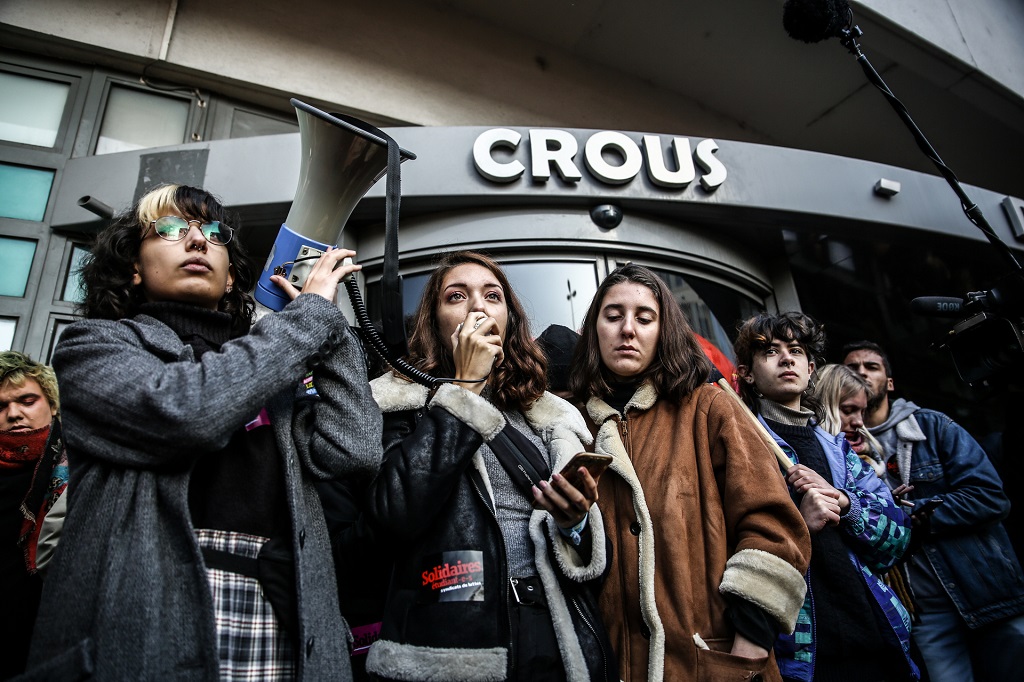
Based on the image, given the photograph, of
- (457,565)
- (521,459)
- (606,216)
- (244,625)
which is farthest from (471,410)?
(606,216)

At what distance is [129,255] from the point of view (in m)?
1.78

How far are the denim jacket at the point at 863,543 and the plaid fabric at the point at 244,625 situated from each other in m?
1.69

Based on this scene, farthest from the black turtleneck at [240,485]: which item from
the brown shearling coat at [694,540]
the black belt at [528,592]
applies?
the brown shearling coat at [694,540]

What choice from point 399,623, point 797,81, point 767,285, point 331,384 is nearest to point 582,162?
point 767,285

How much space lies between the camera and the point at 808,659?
214 cm

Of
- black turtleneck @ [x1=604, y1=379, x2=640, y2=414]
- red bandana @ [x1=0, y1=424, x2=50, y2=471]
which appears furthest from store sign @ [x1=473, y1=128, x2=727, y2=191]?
red bandana @ [x1=0, y1=424, x2=50, y2=471]

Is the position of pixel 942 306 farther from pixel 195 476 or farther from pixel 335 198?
pixel 195 476

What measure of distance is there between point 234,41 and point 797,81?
6440mm

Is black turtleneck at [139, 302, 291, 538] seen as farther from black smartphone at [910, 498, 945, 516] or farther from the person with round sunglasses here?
black smartphone at [910, 498, 945, 516]

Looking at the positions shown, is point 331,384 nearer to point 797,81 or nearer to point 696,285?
point 696,285

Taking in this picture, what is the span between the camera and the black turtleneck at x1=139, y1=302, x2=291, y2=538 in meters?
1.46

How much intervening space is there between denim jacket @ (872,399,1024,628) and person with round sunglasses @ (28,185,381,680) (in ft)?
9.69

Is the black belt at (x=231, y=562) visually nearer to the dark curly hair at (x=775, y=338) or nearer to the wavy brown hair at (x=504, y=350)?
the wavy brown hair at (x=504, y=350)

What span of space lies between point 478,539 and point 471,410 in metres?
0.35
